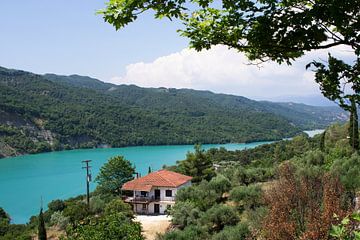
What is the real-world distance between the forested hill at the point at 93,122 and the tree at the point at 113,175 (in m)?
66.5

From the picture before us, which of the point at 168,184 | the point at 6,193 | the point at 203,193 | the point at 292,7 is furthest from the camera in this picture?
the point at 6,193

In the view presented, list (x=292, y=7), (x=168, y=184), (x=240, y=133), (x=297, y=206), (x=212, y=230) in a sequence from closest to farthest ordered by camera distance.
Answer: (x=292, y=7) → (x=297, y=206) → (x=212, y=230) → (x=168, y=184) → (x=240, y=133)

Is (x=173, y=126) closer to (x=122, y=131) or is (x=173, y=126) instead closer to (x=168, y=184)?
(x=122, y=131)

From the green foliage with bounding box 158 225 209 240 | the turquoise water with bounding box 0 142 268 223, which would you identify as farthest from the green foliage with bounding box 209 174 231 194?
the turquoise water with bounding box 0 142 268 223

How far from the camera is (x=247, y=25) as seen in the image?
2.86 metres

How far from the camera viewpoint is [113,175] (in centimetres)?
3325

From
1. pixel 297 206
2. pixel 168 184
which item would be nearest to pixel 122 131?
pixel 168 184

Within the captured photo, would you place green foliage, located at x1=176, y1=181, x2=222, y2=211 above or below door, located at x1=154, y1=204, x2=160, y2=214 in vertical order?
above

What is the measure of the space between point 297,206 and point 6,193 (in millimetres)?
51740

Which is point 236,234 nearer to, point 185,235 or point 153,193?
point 185,235

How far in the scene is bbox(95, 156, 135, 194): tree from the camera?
32.8m

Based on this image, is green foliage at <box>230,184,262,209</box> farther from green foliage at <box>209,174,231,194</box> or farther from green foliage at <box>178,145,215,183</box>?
green foliage at <box>178,145,215,183</box>

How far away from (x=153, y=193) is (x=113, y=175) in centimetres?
645

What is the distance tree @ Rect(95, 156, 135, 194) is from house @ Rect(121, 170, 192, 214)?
13.3 ft
